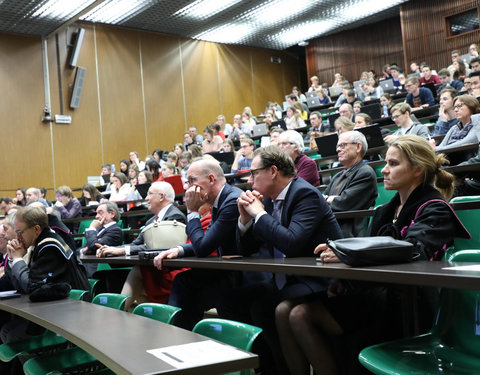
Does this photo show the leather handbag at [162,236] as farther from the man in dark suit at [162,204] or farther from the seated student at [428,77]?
the seated student at [428,77]

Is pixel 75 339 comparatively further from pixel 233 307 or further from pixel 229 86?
pixel 229 86

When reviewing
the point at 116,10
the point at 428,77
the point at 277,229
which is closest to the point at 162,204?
the point at 277,229

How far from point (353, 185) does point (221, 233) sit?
44.8 inches

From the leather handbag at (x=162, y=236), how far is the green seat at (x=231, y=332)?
1670mm

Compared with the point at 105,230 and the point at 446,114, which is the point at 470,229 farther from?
the point at 446,114

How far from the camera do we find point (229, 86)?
49.2 feet

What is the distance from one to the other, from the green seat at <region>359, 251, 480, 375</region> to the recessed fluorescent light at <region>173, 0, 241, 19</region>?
35.4 ft

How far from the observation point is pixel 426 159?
7.27 feet

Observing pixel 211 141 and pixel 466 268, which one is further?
pixel 211 141

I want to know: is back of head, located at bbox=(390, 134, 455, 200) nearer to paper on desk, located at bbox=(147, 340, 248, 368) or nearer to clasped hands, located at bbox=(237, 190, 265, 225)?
clasped hands, located at bbox=(237, 190, 265, 225)

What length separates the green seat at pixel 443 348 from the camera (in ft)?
5.16

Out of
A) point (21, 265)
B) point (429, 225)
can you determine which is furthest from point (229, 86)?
point (429, 225)

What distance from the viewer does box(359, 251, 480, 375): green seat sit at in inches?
61.9

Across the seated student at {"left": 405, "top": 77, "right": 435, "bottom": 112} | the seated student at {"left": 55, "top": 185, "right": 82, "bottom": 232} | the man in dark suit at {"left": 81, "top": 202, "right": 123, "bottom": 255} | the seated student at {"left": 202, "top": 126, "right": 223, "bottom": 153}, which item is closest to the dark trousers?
the man in dark suit at {"left": 81, "top": 202, "right": 123, "bottom": 255}
